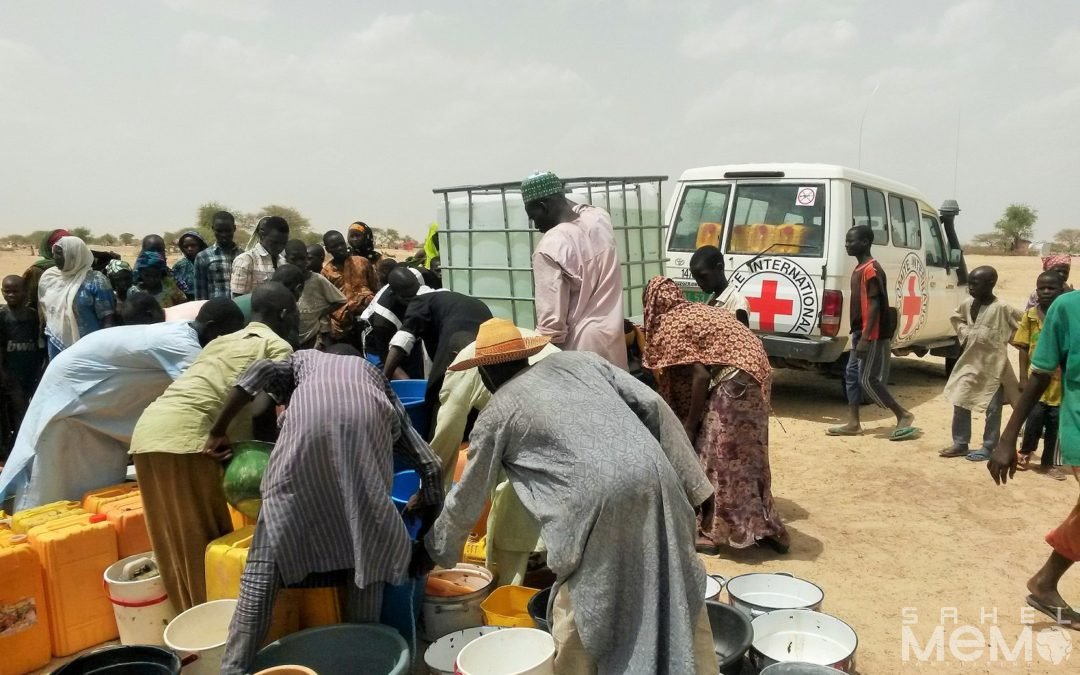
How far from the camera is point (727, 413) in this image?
4105 mm

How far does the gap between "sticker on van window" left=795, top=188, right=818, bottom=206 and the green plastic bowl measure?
5.46 m

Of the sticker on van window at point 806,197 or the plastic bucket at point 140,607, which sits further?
the sticker on van window at point 806,197

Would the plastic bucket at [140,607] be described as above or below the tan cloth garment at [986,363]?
below

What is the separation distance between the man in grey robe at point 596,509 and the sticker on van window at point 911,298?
20.1ft

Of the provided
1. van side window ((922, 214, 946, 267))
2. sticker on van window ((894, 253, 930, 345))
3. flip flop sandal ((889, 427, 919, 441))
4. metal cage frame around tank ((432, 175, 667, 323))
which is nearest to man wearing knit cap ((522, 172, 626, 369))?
metal cage frame around tank ((432, 175, 667, 323))

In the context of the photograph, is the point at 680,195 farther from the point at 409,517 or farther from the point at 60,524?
the point at 60,524

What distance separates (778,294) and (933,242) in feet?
9.89

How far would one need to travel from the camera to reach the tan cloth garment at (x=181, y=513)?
10.2 feet

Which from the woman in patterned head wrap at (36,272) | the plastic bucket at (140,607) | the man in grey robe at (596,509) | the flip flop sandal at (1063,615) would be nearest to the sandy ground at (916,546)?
the flip flop sandal at (1063,615)

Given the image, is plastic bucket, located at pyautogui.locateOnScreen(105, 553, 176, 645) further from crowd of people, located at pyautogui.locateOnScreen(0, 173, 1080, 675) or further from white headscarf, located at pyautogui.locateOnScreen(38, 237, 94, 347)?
white headscarf, located at pyautogui.locateOnScreen(38, 237, 94, 347)

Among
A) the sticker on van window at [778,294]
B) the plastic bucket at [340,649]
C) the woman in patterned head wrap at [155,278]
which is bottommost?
the plastic bucket at [340,649]

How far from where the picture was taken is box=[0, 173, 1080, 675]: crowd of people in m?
2.26

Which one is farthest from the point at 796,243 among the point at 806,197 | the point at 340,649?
the point at 340,649

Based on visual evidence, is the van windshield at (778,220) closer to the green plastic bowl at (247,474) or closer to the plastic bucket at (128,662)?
the green plastic bowl at (247,474)
